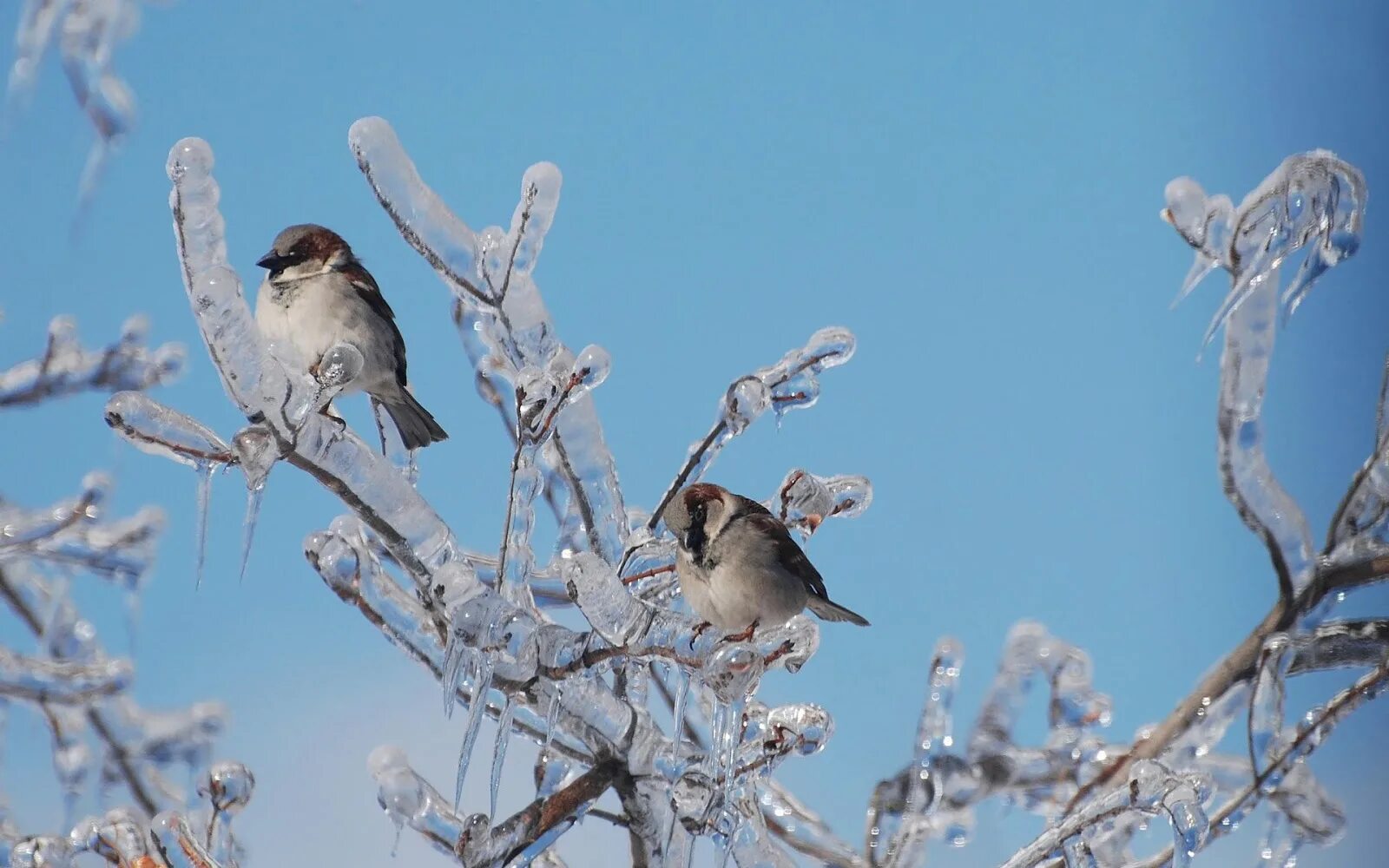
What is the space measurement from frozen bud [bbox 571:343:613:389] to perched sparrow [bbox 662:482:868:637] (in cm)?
20

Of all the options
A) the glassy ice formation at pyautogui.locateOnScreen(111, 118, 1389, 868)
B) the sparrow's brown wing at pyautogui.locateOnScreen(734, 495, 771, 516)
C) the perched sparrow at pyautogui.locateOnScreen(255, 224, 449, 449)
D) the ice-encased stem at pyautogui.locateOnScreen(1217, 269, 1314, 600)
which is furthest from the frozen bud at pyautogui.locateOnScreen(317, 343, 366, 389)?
the ice-encased stem at pyautogui.locateOnScreen(1217, 269, 1314, 600)

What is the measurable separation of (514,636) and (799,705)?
10.5 inches

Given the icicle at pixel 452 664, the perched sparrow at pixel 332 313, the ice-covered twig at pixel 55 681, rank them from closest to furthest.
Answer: the icicle at pixel 452 664
the perched sparrow at pixel 332 313
the ice-covered twig at pixel 55 681

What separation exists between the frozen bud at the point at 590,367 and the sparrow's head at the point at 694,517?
20 centimetres

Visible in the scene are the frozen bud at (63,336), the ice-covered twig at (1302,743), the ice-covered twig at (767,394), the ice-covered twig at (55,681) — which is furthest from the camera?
the frozen bud at (63,336)

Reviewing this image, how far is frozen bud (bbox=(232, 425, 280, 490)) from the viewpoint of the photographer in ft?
2.87

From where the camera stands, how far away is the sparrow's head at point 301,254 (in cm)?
162

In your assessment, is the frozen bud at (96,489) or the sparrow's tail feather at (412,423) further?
the frozen bud at (96,489)

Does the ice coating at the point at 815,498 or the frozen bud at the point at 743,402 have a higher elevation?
the frozen bud at the point at 743,402

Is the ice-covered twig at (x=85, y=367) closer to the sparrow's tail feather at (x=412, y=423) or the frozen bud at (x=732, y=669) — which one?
the sparrow's tail feather at (x=412, y=423)

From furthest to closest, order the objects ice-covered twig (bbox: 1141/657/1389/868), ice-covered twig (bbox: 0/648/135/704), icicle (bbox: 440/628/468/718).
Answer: ice-covered twig (bbox: 0/648/135/704), ice-covered twig (bbox: 1141/657/1389/868), icicle (bbox: 440/628/468/718)

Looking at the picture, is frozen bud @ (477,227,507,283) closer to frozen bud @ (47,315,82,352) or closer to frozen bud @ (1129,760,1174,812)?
frozen bud @ (1129,760,1174,812)

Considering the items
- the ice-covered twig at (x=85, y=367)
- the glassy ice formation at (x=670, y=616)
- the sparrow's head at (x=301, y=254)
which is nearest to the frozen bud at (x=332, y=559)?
the glassy ice formation at (x=670, y=616)

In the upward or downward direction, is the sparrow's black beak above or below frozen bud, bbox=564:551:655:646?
above
